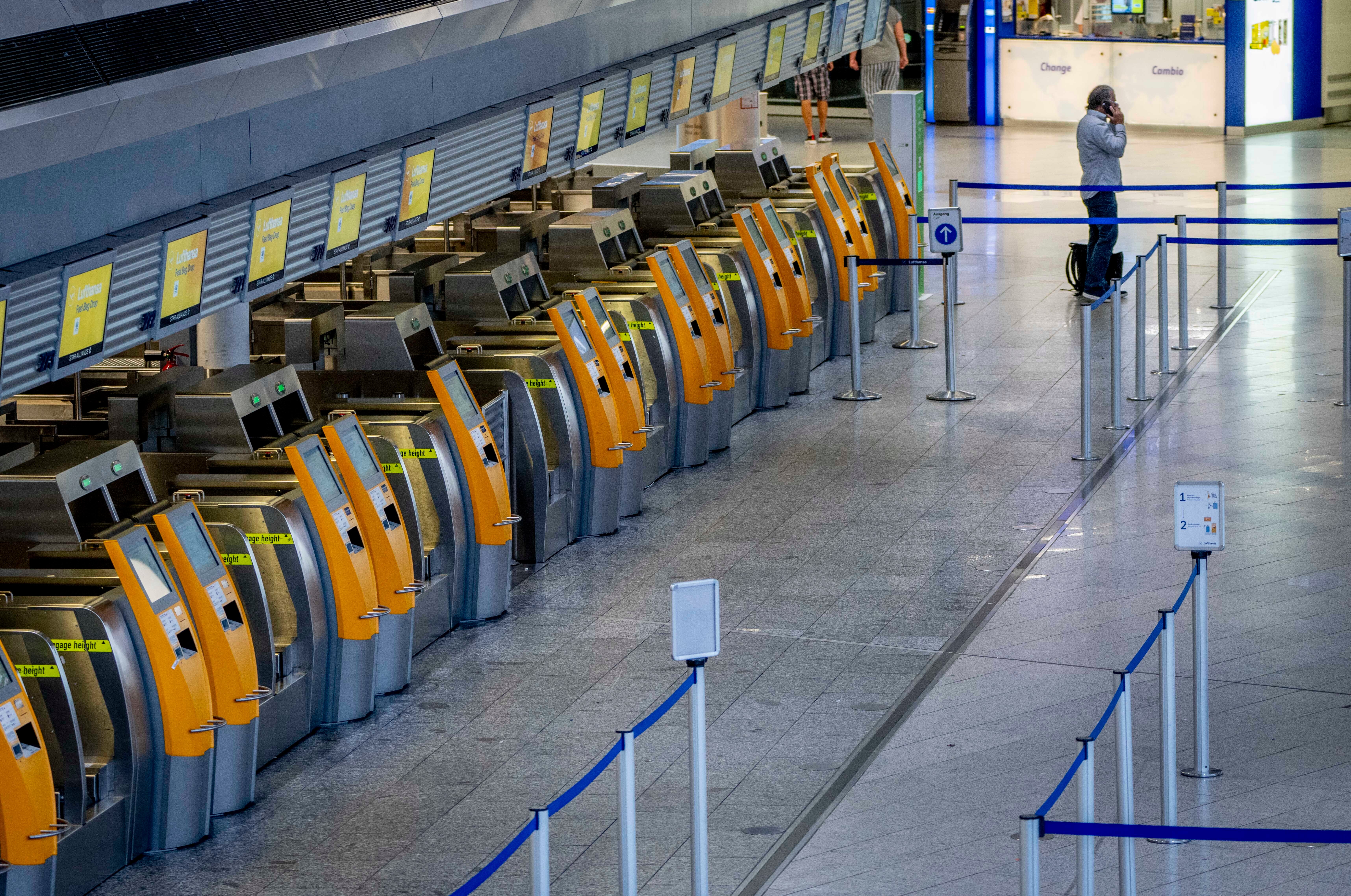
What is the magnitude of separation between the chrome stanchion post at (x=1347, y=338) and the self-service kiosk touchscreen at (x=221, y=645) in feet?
23.8

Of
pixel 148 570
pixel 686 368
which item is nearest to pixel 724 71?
pixel 686 368

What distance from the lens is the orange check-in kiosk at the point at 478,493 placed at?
7.83m

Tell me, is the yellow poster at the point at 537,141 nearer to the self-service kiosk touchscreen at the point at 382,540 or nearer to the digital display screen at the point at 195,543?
the self-service kiosk touchscreen at the point at 382,540

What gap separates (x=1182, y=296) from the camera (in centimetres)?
1256

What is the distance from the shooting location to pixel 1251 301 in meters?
14.4

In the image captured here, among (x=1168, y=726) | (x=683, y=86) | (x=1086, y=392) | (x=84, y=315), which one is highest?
(x=683, y=86)

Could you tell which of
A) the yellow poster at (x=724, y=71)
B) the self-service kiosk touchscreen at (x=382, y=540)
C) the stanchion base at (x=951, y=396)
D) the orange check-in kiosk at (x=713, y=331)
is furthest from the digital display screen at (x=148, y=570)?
the yellow poster at (x=724, y=71)

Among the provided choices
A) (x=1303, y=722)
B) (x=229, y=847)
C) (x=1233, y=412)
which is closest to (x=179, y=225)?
(x=229, y=847)

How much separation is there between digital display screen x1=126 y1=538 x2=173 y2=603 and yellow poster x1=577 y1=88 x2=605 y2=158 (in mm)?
5056

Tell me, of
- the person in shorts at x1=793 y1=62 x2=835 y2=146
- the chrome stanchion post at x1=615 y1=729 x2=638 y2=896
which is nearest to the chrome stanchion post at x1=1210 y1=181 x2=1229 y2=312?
the person in shorts at x1=793 y1=62 x2=835 y2=146

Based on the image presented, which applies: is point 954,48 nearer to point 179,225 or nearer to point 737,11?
point 737,11

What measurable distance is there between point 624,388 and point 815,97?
1575 cm

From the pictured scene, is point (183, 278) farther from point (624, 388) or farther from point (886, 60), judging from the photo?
point (886, 60)

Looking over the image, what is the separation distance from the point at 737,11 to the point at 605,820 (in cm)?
822
